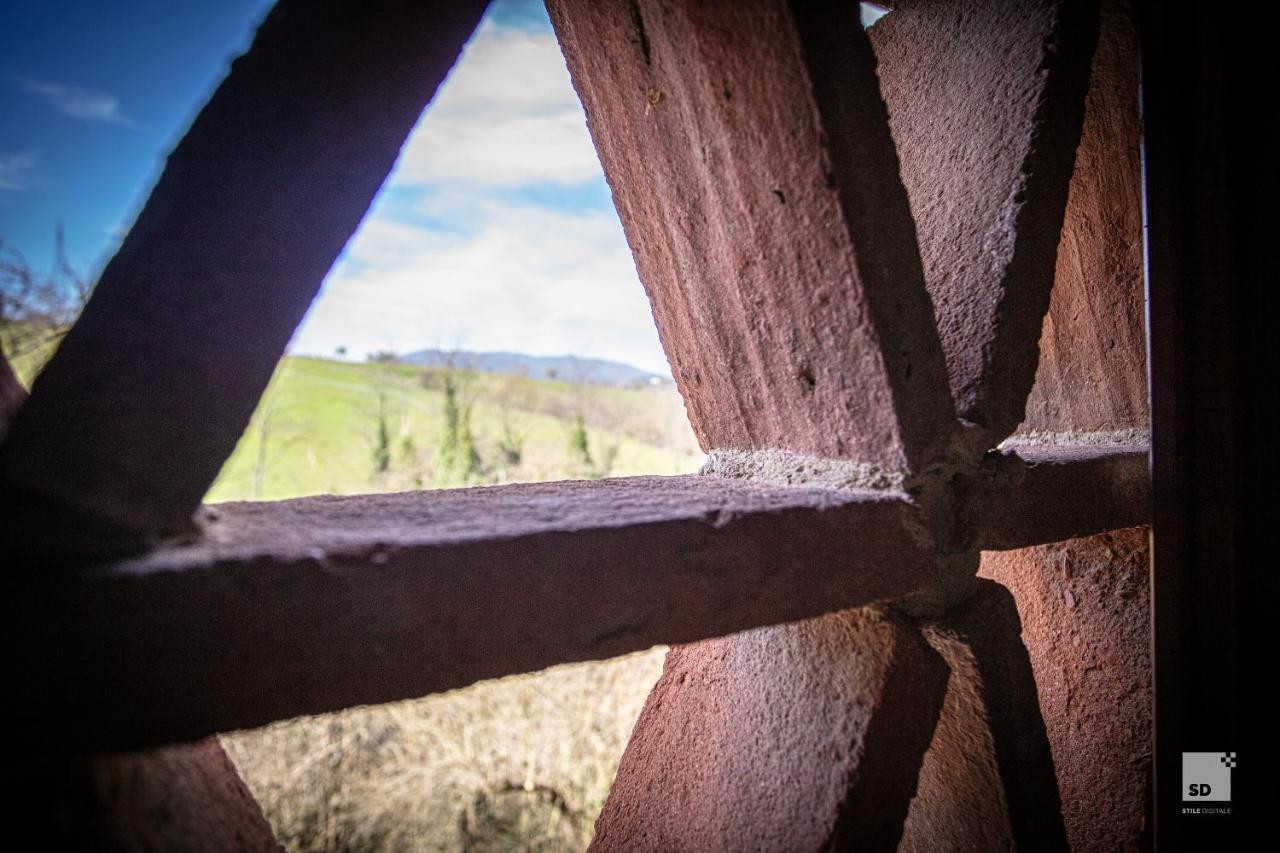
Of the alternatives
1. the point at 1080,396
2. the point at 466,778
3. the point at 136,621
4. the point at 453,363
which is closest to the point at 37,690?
the point at 136,621

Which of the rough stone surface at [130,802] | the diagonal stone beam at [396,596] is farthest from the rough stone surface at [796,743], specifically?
the rough stone surface at [130,802]

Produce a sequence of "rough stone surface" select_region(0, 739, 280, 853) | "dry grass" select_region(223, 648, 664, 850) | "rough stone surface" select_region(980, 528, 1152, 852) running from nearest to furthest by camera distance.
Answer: "rough stone surface" select_region(0, 739, 280, 853), "rough stone surface" select_region(980, 528, 1152, 852), "dry grass" select_region(223, 648, 664, 850)

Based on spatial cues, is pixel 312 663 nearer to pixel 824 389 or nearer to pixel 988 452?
pixel 824 389

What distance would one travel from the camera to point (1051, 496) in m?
0.99

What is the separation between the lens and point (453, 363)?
6.44 m

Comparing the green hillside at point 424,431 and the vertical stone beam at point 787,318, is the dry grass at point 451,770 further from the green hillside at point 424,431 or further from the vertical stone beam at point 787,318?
the vertical stone beam at point 787,318

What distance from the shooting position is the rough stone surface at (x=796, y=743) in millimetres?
768

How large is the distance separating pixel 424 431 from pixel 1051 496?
19.8 ft

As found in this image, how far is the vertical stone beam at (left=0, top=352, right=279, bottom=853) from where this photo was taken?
1.44 feet

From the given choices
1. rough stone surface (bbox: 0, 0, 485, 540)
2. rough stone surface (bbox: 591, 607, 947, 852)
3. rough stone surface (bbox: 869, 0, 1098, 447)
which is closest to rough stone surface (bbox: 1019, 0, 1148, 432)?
rough stone surface (bbox: 869, 0, 1098, 447)

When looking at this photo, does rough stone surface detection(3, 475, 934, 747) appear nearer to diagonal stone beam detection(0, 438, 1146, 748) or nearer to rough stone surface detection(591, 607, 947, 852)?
diagonal stone beam detection(0, 438, 1146, 748)

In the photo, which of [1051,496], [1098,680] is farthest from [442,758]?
[1051,496]

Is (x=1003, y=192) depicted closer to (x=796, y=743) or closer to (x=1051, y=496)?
(x=1051, y=496)

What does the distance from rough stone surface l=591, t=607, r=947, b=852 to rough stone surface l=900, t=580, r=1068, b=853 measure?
100 millimetres
